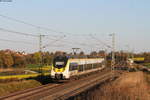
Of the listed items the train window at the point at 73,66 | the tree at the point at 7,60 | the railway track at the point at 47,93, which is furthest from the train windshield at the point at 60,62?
the tree at the point at 7,60

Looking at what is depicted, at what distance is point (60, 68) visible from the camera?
32.7m

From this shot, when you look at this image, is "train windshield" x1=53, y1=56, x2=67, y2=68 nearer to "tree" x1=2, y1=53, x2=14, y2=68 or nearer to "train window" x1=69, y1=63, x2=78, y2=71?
"train window" x1=69, y1=63, x2=78, y2=71

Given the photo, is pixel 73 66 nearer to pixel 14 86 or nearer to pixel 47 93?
pixel 14 86

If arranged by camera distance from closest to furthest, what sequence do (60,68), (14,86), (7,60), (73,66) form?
(14,86)
(60,68)
(73,66)
(7,60)

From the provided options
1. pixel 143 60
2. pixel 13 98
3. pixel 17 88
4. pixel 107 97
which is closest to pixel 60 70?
pixel 17 88

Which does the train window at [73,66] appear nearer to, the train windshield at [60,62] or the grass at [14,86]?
the train windshield at [60,62]

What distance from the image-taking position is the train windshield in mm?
32812

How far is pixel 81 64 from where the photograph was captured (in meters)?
40.7

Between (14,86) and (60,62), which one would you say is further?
(60,62)

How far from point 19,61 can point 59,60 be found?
219 ft

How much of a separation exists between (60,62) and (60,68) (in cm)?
80

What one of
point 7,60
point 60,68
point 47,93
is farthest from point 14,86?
point 7,60

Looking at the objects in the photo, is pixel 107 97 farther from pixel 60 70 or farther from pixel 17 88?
pixel 60 70

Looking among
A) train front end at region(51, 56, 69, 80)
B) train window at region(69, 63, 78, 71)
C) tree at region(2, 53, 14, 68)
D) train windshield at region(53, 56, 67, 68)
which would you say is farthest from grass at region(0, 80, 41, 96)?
tree at region(2, 53, 14, 68)
